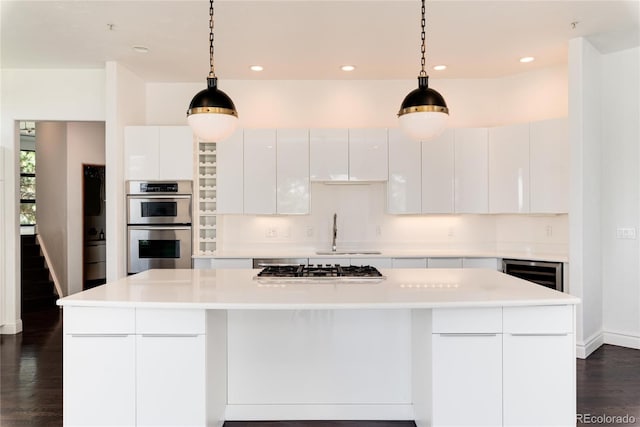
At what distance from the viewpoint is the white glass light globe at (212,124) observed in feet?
8.13

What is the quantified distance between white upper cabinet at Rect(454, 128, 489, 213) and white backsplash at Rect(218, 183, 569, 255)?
42 centimetres

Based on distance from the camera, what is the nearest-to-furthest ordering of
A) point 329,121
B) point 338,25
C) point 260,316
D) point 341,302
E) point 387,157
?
point 341,302 → point 260,316 → point 338,25 → point 387,157 → point 329,121

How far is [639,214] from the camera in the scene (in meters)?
4.23

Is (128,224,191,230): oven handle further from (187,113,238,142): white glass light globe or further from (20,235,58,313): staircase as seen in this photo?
(20,235,58,313): staircase

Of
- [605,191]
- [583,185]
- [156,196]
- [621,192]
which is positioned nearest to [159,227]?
[156,196]

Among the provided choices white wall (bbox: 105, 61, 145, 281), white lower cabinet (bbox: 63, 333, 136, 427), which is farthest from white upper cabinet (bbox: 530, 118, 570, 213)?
white wall (bbox: 105, 61, 145, 281)

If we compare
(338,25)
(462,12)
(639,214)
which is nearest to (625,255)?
(639,214)

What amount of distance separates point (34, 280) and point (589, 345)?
706 cm

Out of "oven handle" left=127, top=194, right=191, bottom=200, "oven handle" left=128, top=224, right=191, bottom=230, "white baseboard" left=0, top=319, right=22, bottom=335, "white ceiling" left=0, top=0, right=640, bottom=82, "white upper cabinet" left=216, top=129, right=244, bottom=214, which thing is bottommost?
"white baseboard" left=0, top=319, right=22, bottom=335

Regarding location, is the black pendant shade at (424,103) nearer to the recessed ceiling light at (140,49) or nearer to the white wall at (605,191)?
the white wall at (605,191)

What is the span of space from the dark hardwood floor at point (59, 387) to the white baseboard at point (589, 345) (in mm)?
50

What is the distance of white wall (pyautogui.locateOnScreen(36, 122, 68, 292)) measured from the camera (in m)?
6.84

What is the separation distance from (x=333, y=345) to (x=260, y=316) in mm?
491

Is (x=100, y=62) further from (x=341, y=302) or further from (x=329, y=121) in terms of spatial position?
(x=341, y=302)
